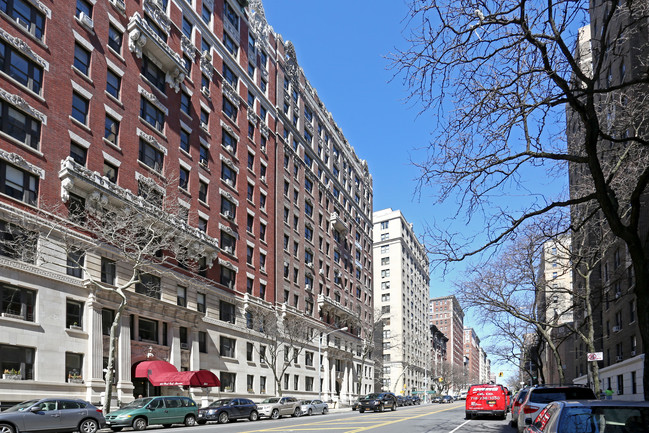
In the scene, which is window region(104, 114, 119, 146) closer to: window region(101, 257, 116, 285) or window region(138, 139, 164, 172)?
window region(138, 139, 164, 172)

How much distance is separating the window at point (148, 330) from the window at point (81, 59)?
1524 centimetres

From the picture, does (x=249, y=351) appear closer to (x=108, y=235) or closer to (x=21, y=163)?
(x=108, y=235)

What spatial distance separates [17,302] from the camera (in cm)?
2661

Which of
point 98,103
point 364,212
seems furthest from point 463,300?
point 364,212

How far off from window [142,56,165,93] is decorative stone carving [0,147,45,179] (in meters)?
12.5

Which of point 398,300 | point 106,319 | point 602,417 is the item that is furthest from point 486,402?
point 398,300

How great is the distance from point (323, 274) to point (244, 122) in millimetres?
24156

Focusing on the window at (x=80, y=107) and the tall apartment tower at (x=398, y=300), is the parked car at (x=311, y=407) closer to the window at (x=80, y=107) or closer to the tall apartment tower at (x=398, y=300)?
the window at (x=80, y=107)

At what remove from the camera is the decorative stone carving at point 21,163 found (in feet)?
87.4

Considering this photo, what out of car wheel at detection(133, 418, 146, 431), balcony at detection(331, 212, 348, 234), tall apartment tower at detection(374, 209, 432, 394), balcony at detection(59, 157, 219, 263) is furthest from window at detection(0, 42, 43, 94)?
tall apartment tower at detection(374, 209, 432, 394)

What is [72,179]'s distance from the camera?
2978 cm

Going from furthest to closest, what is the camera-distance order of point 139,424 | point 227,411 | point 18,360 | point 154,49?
point 154,49
point 227,411
point 18,360
point 139,424

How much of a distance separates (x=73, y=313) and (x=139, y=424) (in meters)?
7.75

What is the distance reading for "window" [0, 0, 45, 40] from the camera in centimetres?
2808
